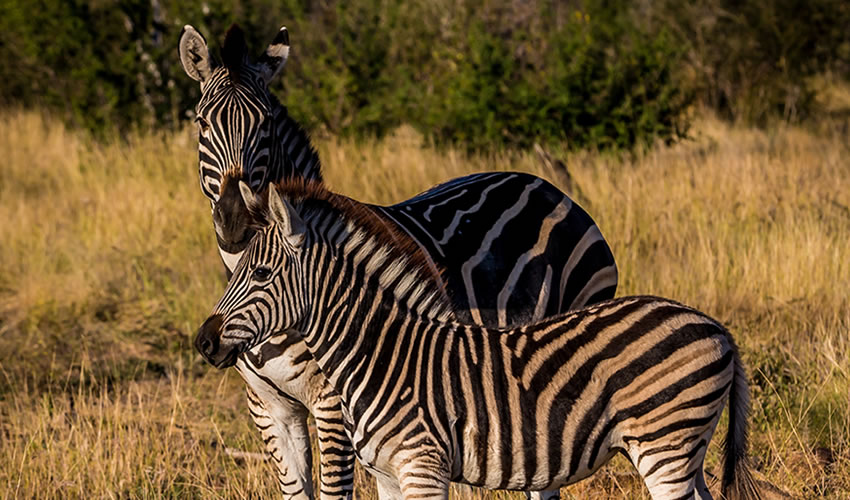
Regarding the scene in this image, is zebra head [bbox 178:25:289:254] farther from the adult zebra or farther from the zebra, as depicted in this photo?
the zebra

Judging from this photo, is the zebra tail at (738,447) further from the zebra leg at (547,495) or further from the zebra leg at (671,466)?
the zebra leg at (547,495)

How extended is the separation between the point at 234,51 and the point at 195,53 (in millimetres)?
239

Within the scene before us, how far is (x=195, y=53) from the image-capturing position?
4.68m

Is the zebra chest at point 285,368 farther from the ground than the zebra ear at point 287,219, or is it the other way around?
the zebra ear at point 287,219

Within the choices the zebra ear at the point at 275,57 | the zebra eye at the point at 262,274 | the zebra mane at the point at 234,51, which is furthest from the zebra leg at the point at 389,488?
the zebra ear at the point at 275,57

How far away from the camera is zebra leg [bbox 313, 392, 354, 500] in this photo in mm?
4082

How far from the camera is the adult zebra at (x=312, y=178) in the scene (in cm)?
409

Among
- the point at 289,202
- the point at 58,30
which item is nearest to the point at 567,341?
the point at 289,202

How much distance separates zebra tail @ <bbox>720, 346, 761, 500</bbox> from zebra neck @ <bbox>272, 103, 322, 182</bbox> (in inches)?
84.0

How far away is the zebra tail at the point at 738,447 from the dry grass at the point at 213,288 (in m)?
1.25

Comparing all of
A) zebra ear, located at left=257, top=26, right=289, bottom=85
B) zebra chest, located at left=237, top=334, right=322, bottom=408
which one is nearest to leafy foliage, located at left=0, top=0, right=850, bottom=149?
zebra ear, located at left=257, top=26, right=289, bottom=85

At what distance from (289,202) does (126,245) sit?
22.5 ft

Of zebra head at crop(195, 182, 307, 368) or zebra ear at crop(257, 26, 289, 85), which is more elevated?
zebra ear at crop(257, 26, 289, 85)

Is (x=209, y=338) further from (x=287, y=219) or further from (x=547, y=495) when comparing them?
(x=547, y=495)
